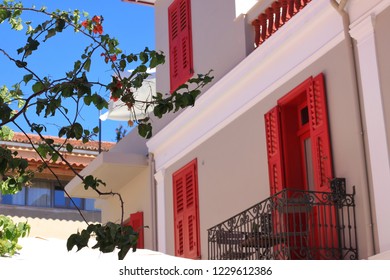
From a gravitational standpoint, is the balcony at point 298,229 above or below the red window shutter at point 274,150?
below

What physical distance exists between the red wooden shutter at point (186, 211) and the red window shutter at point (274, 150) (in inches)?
90.4

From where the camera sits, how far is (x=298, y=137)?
1173cm

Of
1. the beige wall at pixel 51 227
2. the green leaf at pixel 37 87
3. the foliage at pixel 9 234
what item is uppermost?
the beige wall at pixel 51 227

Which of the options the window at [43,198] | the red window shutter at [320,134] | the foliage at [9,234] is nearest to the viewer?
the foliage at [9,234]

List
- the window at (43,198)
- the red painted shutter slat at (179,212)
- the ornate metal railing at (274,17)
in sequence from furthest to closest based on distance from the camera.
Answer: the window at (43,198) → the red painted shutter slat at (179,212) → the ornate metal railing at (274,17)

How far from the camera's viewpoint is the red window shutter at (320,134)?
10680 millimetres

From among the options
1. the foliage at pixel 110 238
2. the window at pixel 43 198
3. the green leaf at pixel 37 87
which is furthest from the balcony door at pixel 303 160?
the window at pixel 43 198

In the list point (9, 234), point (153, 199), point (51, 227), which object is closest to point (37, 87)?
point (9, 234)

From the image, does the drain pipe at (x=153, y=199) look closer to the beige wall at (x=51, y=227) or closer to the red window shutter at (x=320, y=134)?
the red window shutter at (x=320, y=134)

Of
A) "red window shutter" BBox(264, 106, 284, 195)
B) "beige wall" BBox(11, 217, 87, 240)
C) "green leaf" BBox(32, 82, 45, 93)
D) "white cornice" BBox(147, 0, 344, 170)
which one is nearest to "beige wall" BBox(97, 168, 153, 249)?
"white cornice" BBox(147, 0, 344, 170)

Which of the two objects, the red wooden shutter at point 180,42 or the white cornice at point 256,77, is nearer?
the white cornice at point 256,77

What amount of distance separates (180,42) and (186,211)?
2790 millimetres

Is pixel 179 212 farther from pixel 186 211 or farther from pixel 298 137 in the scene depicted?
pixel 298 137

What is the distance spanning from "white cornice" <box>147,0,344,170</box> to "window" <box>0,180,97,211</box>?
9.86 meters
